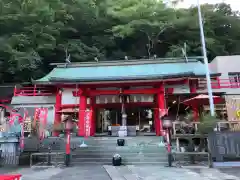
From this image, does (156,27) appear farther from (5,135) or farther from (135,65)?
(5,135)

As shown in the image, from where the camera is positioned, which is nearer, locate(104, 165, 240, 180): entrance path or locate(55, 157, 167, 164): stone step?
locate(104, 165, 240, 180): entrance path

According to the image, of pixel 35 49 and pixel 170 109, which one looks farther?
pixel 35 49

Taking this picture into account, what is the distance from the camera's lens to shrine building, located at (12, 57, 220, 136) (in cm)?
1450

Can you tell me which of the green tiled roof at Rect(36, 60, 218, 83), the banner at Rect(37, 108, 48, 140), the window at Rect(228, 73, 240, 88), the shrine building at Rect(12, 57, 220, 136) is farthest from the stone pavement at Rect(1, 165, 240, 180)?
the window at Rect(228, 73, 240, 88)

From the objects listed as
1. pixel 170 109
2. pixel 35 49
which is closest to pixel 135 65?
pixel 170 109

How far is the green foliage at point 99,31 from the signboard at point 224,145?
51.7 feet

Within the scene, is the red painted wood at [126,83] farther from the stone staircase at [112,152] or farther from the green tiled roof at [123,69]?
the stone staircase at [112,152]

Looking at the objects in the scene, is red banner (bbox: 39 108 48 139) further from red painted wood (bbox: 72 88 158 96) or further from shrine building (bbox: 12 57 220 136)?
red painted wood (bbox: 72 88 158 96)

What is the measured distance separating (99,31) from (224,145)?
2212 cm

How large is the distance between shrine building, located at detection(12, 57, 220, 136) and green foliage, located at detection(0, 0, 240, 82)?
487cm

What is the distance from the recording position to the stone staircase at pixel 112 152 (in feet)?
33.0

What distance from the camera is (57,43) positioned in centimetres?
2477

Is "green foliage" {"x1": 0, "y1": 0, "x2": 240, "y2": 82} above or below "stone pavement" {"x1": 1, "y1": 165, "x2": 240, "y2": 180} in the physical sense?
above

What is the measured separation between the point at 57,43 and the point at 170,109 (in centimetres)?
1412
